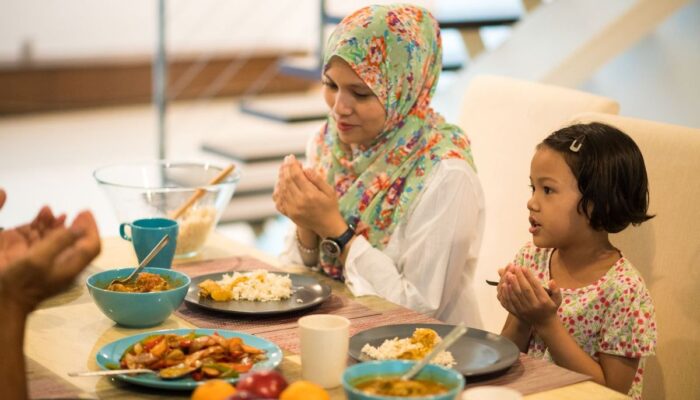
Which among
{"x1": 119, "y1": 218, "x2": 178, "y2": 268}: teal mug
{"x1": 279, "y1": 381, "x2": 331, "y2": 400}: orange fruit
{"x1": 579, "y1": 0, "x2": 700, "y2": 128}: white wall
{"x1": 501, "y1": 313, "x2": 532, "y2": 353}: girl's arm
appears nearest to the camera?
{"x1": 279, "y1": 381, "x2": 331, "y2": 400}: orange fruit

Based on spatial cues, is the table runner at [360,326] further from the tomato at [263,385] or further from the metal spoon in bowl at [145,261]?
the tomato at [263,385]

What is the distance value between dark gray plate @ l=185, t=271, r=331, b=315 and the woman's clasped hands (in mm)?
364

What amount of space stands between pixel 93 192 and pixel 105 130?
4.92 feet

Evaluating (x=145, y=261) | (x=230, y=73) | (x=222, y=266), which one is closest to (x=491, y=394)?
(x=145, y=261)

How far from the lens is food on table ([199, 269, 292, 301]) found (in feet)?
6.66

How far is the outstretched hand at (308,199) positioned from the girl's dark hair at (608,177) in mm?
540

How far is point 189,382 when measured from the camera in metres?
1.54

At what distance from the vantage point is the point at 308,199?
231 cm

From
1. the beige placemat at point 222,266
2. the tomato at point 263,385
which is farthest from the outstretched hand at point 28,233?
the beige placemat at point 222,266

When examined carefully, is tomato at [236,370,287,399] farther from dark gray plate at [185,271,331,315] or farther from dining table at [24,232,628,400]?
dark gray plate at [185,271,331,315]

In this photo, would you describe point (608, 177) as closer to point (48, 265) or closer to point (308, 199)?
point (308, 199)

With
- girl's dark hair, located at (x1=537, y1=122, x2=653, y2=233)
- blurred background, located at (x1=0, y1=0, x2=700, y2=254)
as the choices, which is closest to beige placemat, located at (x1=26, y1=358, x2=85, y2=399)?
girl's dark hair, located at (x1=537, y1=122, x2=653, y2=233)

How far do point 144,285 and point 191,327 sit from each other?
0.39ft

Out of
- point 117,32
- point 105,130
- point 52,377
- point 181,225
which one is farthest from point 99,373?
point 117,32
